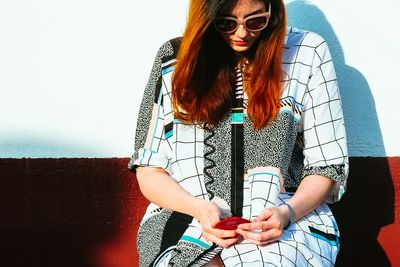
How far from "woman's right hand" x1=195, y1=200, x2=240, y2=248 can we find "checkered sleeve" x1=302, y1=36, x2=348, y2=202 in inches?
14.2

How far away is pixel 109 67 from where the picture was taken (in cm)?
306

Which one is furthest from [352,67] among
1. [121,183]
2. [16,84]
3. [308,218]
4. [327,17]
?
[16,84]

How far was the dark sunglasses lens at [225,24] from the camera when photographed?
2.52 meters

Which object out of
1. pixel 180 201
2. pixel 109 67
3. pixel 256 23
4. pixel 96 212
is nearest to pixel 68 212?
pixel 96 212

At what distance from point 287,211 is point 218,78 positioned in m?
0.46

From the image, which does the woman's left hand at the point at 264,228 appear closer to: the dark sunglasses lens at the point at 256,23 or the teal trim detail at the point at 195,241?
the teal trim detail at the point at 195,241

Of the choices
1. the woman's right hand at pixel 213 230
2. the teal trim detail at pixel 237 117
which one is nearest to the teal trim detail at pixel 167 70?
the teal trim detail at pixel 237 117

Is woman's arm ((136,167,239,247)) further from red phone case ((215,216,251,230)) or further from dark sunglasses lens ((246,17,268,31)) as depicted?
dark sunglasses lens ((246,17,268,31))

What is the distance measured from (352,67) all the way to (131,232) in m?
0.96

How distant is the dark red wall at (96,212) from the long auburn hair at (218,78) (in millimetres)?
514

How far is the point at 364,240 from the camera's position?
10.3ft

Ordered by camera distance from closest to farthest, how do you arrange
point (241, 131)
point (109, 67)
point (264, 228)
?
point (264, 228)
point (241, 131)
point (109, 67)

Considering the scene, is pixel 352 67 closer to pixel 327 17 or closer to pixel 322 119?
pixel 327 17

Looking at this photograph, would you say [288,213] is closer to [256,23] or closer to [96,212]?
[256,23]
